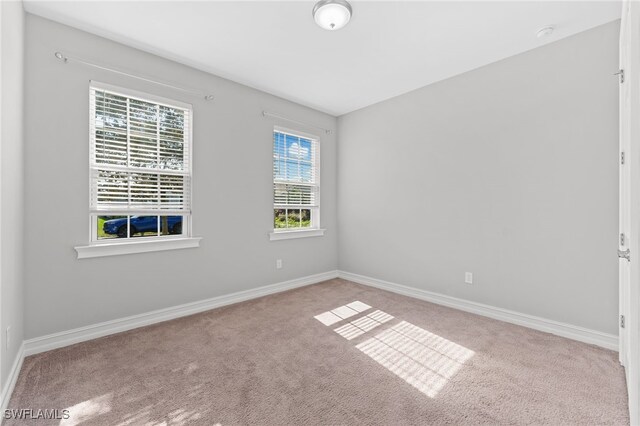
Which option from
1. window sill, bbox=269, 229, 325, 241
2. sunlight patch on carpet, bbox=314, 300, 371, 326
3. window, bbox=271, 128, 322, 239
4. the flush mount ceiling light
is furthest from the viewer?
window, bbox=271, 128, 322, 239

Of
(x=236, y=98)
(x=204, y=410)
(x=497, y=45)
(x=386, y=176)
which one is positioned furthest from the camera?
(x=386, y=176)

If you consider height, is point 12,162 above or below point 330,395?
above

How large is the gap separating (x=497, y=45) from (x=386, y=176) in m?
1.85

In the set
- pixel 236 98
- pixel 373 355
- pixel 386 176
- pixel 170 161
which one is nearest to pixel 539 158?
pixel 386 176

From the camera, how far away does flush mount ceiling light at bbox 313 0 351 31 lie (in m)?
2.12

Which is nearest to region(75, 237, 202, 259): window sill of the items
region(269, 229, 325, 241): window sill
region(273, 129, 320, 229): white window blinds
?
region(269, 229, 325, 241): window sill

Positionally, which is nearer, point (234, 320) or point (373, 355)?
point (373, 355)

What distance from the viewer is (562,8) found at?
87.0 inches

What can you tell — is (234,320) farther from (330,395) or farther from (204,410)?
(330,395)

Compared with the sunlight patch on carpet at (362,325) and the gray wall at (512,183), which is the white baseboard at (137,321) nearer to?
the sunlight patch on carpet at (362,325)

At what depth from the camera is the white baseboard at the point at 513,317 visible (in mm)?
2402

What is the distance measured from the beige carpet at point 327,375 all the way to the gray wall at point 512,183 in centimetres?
50

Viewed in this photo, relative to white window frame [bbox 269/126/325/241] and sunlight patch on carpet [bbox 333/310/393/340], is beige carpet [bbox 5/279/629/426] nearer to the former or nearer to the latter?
sunlight patch on carpet [bbox 333/310/393/340]

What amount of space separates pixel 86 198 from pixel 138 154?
588mm
